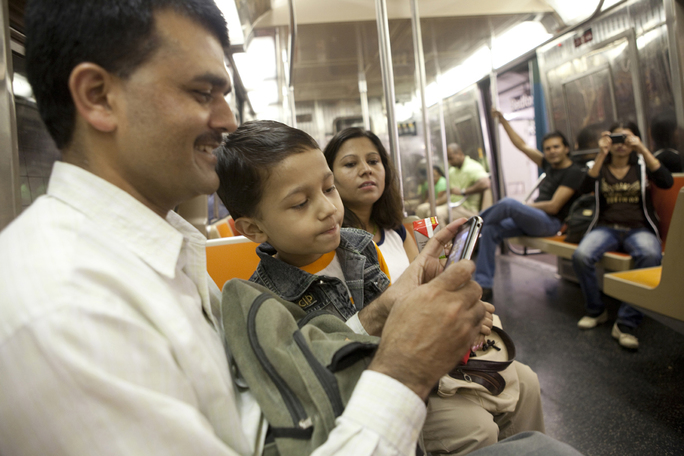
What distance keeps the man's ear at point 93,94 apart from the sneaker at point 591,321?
3419 millimetres

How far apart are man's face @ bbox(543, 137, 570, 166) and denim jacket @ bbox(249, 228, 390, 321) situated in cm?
360

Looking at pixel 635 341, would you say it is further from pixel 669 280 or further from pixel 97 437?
pixel 97 437

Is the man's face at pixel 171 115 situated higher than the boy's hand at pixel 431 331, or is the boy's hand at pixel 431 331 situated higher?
the man's face at pixel 171 115

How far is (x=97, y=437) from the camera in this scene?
489mm

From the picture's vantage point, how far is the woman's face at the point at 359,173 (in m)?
1.99

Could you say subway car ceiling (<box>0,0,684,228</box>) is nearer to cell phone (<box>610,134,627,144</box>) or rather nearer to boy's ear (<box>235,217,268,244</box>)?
cell phone (<box>610,134,627,144</box>)

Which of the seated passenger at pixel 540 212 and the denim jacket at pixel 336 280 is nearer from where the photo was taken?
the denim jacket at pixel 336 280

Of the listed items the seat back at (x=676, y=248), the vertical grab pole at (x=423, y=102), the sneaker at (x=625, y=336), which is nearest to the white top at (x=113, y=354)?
the seat back at (x=676, y=248)

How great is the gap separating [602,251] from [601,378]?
1.30 meters

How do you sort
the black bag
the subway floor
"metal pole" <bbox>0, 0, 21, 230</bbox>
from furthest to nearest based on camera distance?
1. the black bag
2. the subway floor
3. "metal pole" <bbox>0, 0, 21, 230</bbox>

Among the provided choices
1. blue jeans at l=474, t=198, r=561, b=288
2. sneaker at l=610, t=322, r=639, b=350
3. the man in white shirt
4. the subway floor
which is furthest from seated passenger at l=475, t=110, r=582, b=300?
the man in white shirt

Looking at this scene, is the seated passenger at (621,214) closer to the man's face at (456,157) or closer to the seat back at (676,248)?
the seat back at (676,248)

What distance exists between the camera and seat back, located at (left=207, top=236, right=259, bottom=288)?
5.41 ft

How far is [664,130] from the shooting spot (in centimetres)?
384
